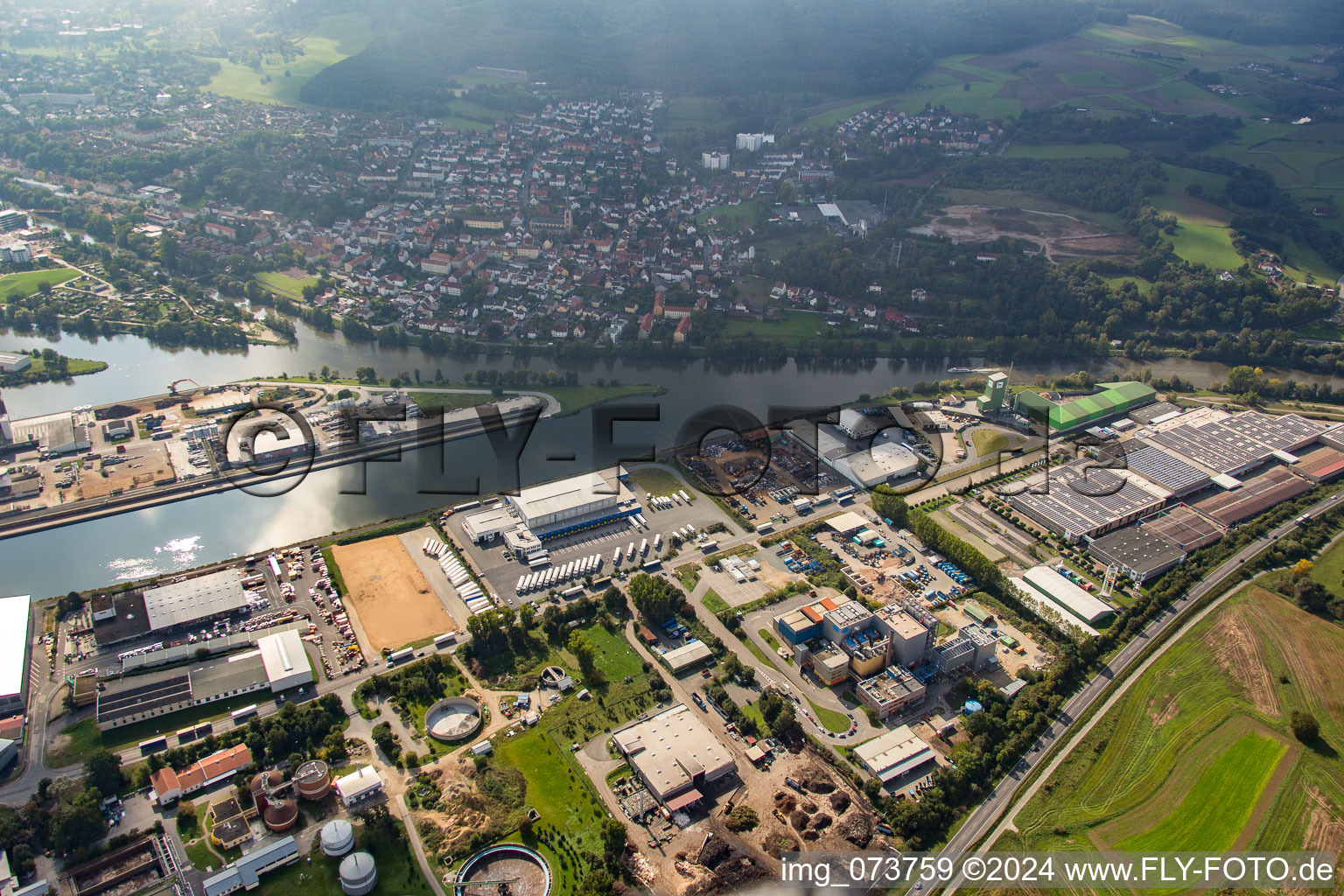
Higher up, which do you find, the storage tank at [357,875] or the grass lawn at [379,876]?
the storage tank at [357,875]

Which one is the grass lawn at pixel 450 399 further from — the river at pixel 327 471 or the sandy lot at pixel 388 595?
the sandy lot at pixel 388 595

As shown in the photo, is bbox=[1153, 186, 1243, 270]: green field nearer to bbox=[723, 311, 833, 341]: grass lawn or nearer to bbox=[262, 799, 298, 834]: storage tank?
A: bbox=[723, 311, 833, 341]: grass lawn

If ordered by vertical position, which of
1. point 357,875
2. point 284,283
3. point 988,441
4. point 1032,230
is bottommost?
point 357,875

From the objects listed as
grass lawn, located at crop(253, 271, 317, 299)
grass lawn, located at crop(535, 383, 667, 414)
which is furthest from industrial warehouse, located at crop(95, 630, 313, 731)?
grass lawn, located at crop(253, 271, 317, 299)

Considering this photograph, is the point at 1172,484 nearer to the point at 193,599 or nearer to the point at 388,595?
the point at 388,595

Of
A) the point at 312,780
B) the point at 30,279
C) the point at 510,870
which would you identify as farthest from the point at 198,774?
the point at 30,279

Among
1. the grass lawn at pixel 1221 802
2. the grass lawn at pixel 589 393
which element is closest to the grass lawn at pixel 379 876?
the grass lawn at pixel 1221 802
